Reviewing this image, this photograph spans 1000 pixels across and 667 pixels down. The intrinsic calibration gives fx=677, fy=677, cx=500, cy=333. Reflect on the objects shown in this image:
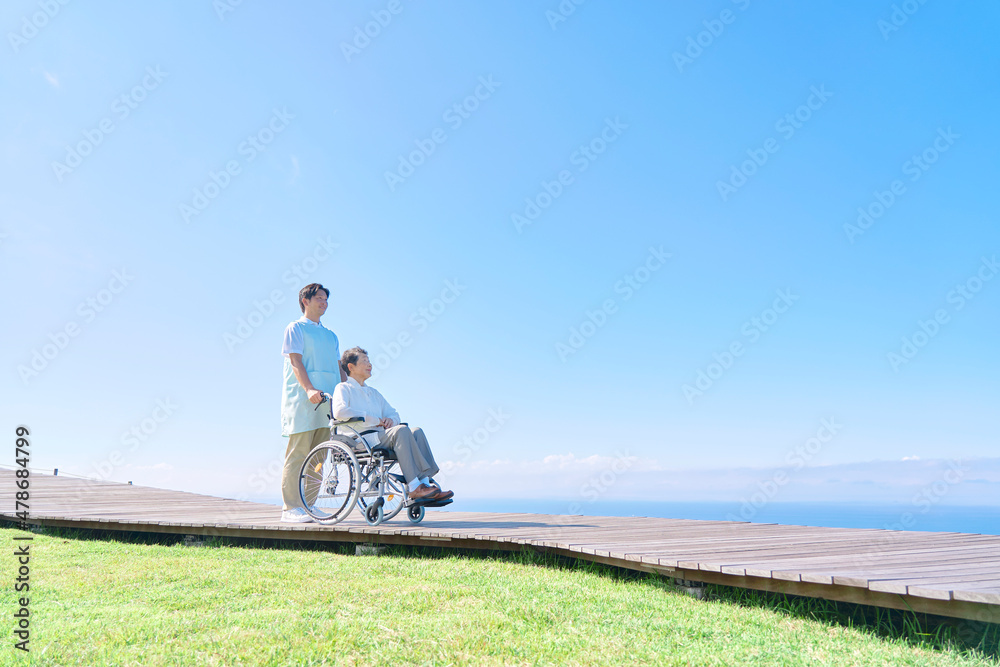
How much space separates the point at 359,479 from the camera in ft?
14.4

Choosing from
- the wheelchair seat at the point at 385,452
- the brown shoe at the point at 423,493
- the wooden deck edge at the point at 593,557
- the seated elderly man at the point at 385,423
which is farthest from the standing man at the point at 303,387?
the brown shoe at the point at 423,493

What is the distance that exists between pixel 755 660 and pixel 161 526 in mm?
4280

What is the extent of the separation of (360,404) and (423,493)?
82 centimetres

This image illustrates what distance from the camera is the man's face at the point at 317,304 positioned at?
5316mm

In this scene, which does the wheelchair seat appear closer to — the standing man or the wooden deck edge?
the wooden deck edge

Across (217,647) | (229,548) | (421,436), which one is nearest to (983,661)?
(217,647)

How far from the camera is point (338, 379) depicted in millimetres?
5375

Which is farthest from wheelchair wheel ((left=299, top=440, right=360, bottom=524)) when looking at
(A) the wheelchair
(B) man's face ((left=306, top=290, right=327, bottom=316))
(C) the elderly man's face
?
(B) man's face ((left=306, top=290, right=327, bottom=316))

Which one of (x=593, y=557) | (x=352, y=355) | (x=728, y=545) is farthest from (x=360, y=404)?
(x=728, y=545)

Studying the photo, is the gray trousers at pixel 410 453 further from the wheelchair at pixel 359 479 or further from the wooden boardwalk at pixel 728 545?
the wooden boardwalk at pixel 728 545

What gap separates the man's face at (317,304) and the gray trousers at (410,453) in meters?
1.37

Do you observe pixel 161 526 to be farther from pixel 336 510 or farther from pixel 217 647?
pixel 217 647

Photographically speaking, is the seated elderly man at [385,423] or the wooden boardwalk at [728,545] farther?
the seated elderly man at [385,423]

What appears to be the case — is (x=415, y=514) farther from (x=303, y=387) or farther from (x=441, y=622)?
(x=441, y=622)
